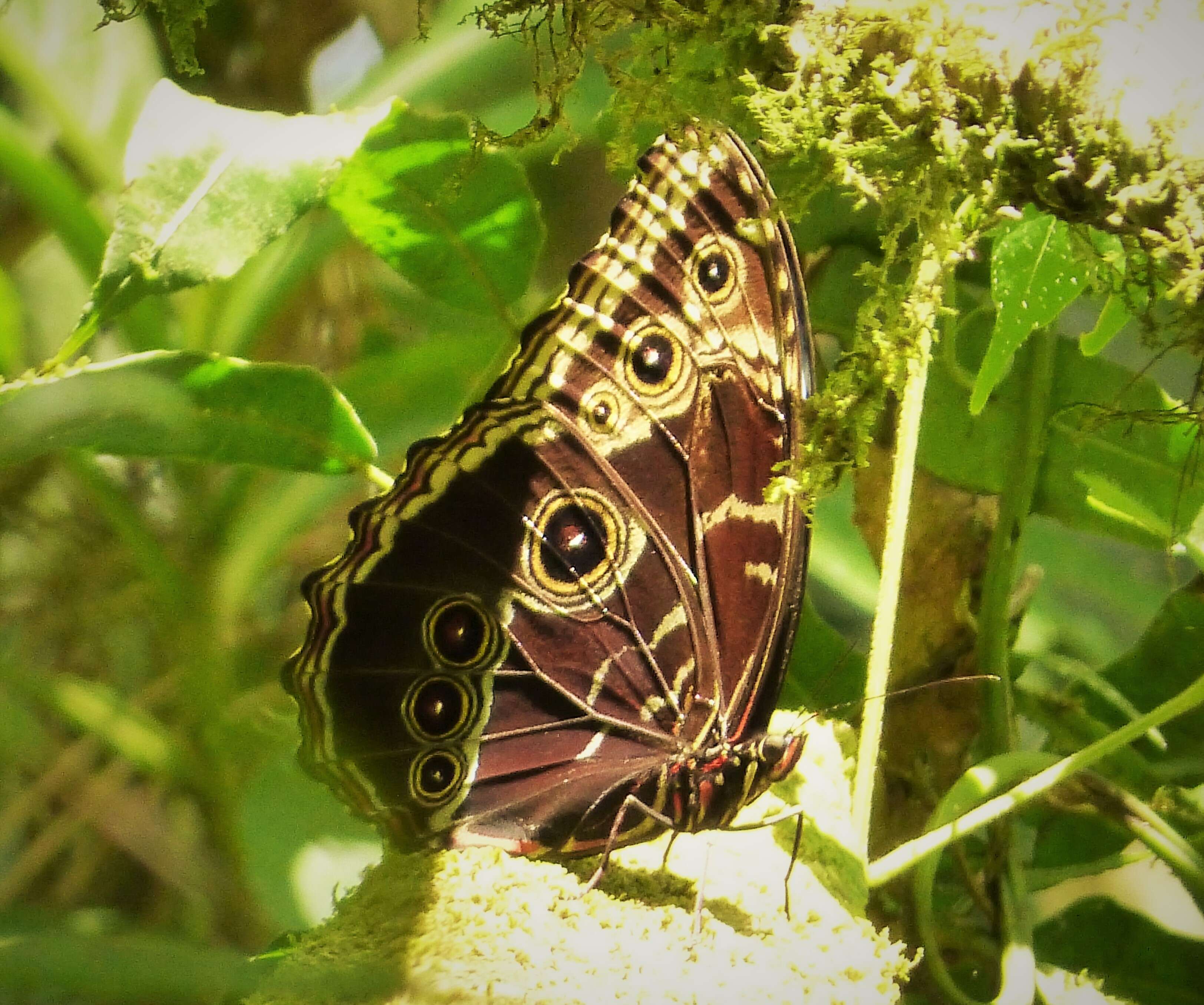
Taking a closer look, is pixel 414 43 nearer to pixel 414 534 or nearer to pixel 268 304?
pixel 268 304

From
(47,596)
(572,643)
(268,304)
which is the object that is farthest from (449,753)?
(47,596)

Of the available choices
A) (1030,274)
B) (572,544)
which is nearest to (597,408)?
(572,544)

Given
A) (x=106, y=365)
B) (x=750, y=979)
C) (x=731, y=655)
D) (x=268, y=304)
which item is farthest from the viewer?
(x=268, y=304)

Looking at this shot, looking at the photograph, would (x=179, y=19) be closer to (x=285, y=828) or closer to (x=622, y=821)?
(x=622, y=821)

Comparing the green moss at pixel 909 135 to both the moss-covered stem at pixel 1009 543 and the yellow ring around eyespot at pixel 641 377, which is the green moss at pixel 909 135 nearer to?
the yellow ring around eyespot at pixel 641 377

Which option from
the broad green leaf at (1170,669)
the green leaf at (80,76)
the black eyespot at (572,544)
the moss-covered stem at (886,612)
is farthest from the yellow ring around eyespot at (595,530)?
the green leaf at (80,76)

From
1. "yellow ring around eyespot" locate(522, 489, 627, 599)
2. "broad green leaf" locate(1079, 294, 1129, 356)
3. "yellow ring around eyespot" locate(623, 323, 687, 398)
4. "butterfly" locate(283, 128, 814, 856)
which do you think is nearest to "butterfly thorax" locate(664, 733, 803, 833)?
"butterfly" locate(283, 128, 814, 856)

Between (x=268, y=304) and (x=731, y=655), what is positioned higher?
(x=268, y=304)
